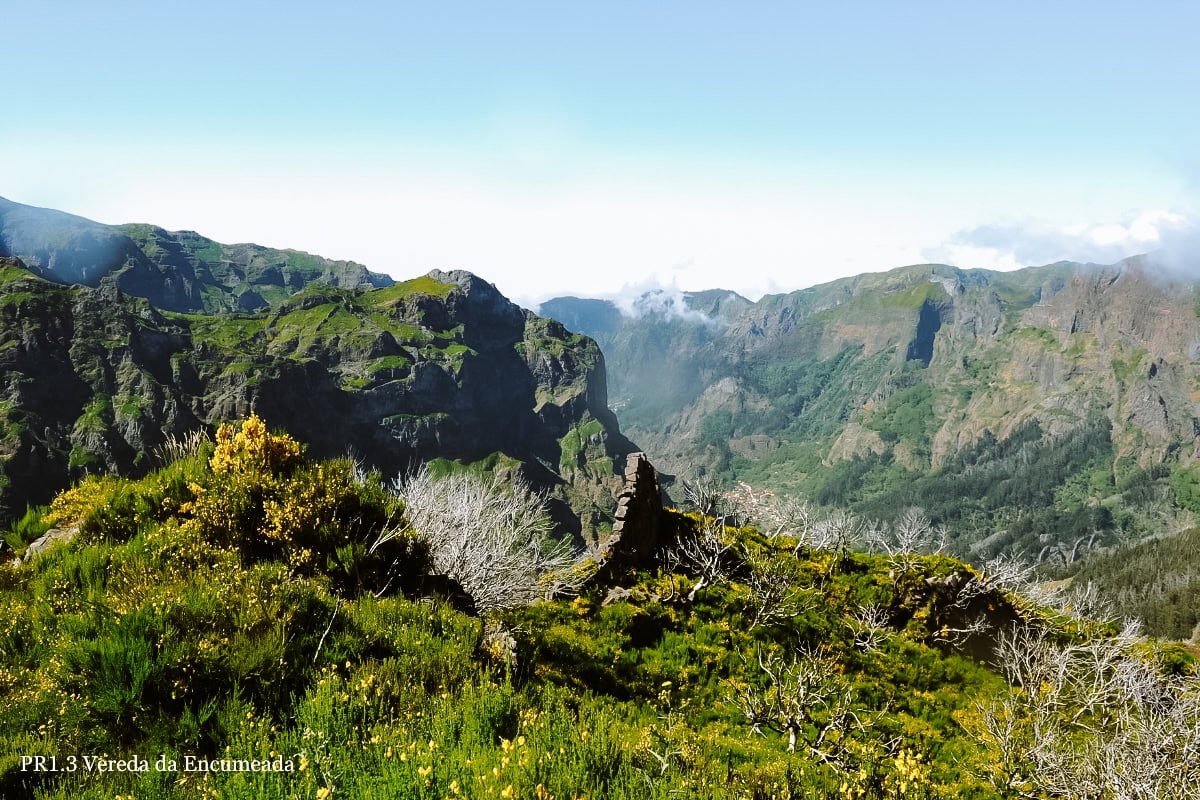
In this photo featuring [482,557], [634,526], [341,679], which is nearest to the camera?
[341,679]

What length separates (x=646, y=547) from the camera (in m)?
22.8

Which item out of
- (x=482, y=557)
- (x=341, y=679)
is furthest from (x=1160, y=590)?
(x=341, y=679)

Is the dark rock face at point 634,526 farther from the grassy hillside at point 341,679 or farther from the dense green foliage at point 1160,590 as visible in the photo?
the dense green foliage at point 1160,590

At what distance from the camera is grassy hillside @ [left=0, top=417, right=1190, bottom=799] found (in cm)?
499

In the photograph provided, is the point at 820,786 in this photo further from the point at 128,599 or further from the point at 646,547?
the point at 646,547

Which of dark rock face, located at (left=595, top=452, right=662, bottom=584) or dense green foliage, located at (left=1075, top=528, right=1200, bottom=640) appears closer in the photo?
dark rock face, located at (left=595, top=452, right=662, bottom=584)

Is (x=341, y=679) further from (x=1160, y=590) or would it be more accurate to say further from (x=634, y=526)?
(x=1160, y=590)

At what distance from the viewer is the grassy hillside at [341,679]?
499cm

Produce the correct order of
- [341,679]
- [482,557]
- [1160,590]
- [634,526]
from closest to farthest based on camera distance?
[341,679] → [482,557] → [634,526] → [1160,590]

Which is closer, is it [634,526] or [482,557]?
[482,557]

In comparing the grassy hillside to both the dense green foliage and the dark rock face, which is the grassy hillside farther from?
the dense green foliage

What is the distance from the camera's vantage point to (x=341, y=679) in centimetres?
620

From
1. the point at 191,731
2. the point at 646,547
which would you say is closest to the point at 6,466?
the point at 646,547

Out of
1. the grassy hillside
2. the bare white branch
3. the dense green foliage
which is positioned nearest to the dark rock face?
the bare white branch
